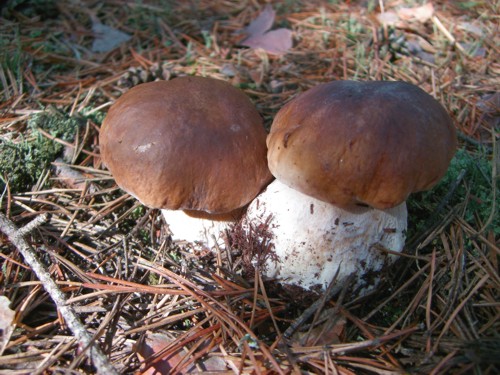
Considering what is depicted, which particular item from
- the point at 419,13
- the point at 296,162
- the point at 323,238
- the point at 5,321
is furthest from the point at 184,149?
the point at 419,13

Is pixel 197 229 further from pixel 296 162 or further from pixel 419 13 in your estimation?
pixel 419 13

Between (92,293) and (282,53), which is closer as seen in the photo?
(92,293)

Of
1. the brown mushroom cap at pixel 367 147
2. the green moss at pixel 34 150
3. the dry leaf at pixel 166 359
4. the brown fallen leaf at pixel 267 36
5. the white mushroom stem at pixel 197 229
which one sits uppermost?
the brown mushroom cap at pixel 367 147

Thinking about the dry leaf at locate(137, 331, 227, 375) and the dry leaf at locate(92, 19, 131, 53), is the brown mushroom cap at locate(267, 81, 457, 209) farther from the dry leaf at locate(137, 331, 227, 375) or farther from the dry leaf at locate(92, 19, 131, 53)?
the dry leaf at locate(92, 19, 131, 53)

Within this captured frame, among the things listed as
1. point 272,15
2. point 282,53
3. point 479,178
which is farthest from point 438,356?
point 272,15

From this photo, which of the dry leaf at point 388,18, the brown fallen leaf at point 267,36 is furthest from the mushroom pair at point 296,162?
the dry leaf at point 388,18

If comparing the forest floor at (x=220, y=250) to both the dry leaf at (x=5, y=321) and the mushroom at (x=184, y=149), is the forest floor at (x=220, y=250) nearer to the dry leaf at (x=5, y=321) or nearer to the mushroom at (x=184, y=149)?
the dry leaf at (x=5, y=321)

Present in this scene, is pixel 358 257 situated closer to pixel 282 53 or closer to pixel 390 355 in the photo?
pixel 390 355
